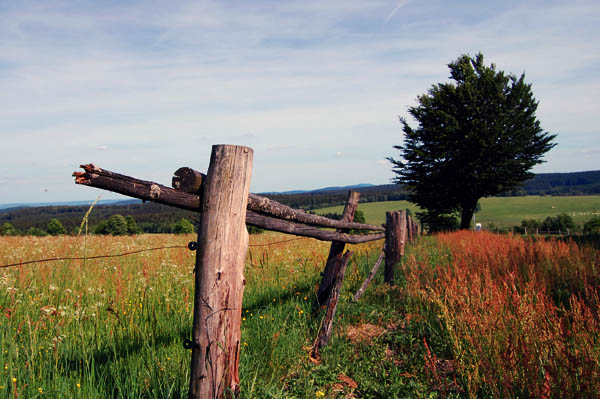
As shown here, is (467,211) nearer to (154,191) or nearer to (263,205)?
(263,205)

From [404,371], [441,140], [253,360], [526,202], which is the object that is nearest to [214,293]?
[253,360]

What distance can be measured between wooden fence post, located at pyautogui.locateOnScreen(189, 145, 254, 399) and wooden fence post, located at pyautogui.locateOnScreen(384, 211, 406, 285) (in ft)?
17.9

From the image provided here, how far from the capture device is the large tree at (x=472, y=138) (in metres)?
22.2

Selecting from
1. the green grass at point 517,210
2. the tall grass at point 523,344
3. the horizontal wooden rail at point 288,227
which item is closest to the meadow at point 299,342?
the tall grass at point 523,344

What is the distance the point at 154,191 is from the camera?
7.53 ft

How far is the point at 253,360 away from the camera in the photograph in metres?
3.52

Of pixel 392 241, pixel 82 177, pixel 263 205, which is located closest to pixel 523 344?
pixel 263 205

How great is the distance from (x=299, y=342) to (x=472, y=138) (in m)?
20.8

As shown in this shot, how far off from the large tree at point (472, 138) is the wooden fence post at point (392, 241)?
15650 millimetres

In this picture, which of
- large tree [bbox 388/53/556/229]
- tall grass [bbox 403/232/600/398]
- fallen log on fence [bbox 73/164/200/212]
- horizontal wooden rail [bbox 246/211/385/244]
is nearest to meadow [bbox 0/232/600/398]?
tall grass [bbox 403/232/600/398]

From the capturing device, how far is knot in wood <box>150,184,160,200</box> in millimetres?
2281

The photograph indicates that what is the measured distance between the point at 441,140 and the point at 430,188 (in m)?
2.88

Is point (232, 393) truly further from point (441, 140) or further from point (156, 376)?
point (441, 140)

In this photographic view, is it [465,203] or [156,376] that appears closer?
[156,376]
